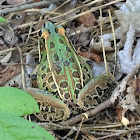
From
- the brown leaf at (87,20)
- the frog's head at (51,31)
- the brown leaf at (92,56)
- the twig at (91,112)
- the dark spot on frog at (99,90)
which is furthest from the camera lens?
the brown leaf at (87,20)

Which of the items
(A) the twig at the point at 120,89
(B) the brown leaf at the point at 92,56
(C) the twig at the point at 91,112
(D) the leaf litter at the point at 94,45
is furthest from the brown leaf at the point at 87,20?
(C) the twig at the point at 91,112

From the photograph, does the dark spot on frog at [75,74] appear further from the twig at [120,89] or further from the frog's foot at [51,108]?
the twig at [120,89]

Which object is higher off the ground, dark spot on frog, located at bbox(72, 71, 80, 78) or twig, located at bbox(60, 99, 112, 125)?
dark spot on frog, located at bbox(72, 71, 80, 78)

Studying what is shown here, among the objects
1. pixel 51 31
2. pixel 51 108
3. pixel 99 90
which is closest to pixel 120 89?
pixel 99 90

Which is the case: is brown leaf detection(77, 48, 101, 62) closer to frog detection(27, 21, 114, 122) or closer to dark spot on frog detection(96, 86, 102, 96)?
frog detection(27, 21, 114, 122)

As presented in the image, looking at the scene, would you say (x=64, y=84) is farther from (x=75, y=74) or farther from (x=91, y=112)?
A: (x=91, y=112)

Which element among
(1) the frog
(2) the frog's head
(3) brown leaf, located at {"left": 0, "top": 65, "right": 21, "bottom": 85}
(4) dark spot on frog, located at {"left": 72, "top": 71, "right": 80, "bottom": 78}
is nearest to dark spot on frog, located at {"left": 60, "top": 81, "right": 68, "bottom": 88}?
(1) the frog
